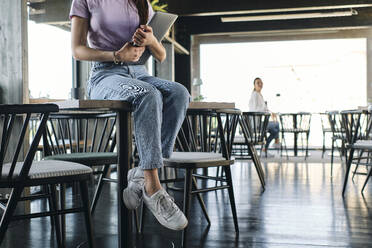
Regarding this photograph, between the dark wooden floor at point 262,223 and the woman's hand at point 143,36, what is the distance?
1015 millimetres

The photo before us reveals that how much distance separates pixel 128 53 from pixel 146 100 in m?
0.23

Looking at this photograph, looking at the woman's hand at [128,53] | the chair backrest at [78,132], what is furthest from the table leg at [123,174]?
the chair backrest at [78,132]

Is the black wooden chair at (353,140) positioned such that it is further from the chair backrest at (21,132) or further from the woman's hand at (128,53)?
the chair backrest at (21,132)

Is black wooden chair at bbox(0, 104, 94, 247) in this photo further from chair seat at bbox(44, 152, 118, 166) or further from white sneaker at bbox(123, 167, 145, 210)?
chair seat at bbox(44, 152, 118, 166)

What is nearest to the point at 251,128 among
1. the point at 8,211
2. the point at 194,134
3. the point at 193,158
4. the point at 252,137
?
the point at 252,137

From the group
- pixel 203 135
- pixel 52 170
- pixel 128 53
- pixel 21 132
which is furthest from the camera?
pixel 203 135

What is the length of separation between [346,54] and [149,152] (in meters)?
8.72

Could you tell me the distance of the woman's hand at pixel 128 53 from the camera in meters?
1.62

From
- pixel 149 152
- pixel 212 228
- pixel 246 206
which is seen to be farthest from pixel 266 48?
pixel 149 152

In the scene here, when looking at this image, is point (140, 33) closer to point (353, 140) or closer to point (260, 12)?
point (353, 140)

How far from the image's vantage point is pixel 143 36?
1.61 m

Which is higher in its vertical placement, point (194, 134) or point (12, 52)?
point (12, 52)

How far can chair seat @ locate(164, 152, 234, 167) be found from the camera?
1.98 meters

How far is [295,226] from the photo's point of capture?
241cm
